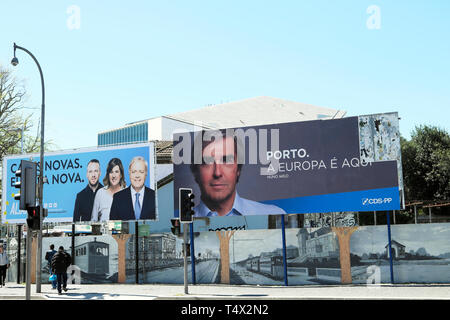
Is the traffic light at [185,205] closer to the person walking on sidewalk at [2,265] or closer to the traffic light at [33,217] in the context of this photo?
the traffic light at [33,217]

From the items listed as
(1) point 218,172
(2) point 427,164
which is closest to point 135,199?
(1) point 218,172

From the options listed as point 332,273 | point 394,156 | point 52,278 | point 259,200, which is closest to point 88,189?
point 52,278

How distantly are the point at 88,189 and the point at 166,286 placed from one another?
6325mm

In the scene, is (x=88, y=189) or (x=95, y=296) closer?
(x=95, y=296)

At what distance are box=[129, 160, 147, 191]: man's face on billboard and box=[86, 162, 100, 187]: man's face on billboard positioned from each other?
1.82 metres

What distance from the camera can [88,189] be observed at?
24.6 metres

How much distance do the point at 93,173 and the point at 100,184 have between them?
695mm

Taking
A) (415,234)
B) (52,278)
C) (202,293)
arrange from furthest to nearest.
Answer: (52,278), (415,234), (202,293)

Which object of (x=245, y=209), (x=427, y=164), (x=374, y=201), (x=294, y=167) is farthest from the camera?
(x=427, y=164)

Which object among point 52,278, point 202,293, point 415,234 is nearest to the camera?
point 202,293

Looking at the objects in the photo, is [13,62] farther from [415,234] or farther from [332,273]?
[415,234]

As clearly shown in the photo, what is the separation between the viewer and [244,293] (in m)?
18.4

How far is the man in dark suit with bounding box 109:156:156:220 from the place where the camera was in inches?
922

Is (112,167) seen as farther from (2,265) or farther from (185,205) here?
(2,265)
